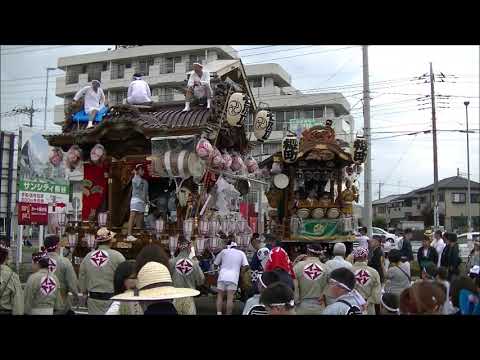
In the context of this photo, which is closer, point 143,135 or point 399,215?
point 143,135

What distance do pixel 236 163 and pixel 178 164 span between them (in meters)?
2.14

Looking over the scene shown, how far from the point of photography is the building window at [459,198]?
36375 mm

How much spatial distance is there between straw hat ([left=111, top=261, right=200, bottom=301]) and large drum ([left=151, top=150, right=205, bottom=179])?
553 centimetres

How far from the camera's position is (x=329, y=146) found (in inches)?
545

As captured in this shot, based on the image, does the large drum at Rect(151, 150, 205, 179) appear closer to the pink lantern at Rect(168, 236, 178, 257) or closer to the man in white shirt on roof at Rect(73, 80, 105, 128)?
the pink lantern at Rect(168, 236, 178, 257)

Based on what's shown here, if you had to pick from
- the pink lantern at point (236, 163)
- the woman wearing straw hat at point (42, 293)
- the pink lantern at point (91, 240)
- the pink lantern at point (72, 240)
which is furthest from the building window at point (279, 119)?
the woman wearing straw hat at point (42, 293)

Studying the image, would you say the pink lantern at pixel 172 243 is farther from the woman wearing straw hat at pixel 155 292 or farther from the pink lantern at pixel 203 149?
the woman wearing straw hat at pixel 155 292

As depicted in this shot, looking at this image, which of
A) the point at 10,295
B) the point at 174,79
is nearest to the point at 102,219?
the point at 10,295
